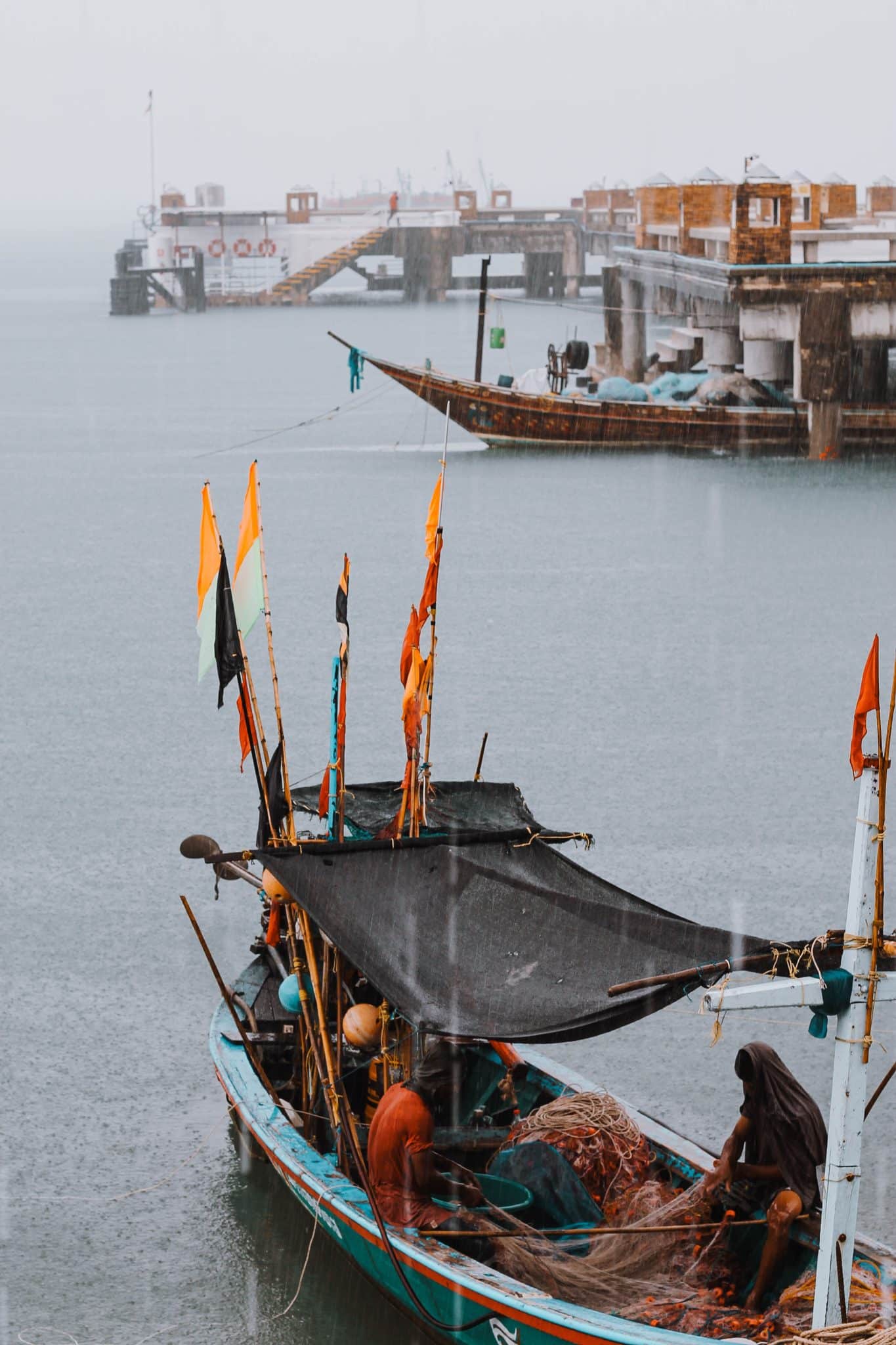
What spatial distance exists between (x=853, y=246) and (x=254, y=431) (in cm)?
1760

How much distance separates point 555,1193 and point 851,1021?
7.86 ft

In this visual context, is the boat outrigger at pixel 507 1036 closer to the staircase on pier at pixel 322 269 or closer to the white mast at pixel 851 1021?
the white mast at pixel 851 1021

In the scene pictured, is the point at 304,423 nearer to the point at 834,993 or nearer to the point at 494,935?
the point at 494,935

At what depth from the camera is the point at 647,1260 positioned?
871 centimetres

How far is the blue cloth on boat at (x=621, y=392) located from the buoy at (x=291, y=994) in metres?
36.1

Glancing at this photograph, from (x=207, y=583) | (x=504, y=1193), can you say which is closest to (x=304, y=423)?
(x=207, y=583)

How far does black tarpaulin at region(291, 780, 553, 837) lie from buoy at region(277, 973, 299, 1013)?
3.53 ft

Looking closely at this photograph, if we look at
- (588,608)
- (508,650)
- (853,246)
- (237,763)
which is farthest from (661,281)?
(237,763)

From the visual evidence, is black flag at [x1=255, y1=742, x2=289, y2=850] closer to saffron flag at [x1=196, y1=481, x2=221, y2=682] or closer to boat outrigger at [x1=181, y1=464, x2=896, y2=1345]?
boat outrigger at [x1=181, y1=464, x2=896, y2=1345]

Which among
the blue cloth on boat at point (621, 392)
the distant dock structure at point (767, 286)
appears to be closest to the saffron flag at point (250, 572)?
the distant dock structure at point (767, 286)

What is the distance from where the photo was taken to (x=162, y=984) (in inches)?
567

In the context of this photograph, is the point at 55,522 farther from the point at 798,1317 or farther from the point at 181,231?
the point at 181,231

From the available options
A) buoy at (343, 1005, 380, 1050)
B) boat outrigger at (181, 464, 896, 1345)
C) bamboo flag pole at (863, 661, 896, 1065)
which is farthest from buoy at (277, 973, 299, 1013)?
bamboo flag pole at (863, 661, 896, 1065)

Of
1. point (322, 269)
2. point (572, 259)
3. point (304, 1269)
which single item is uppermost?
point (572, 259)
